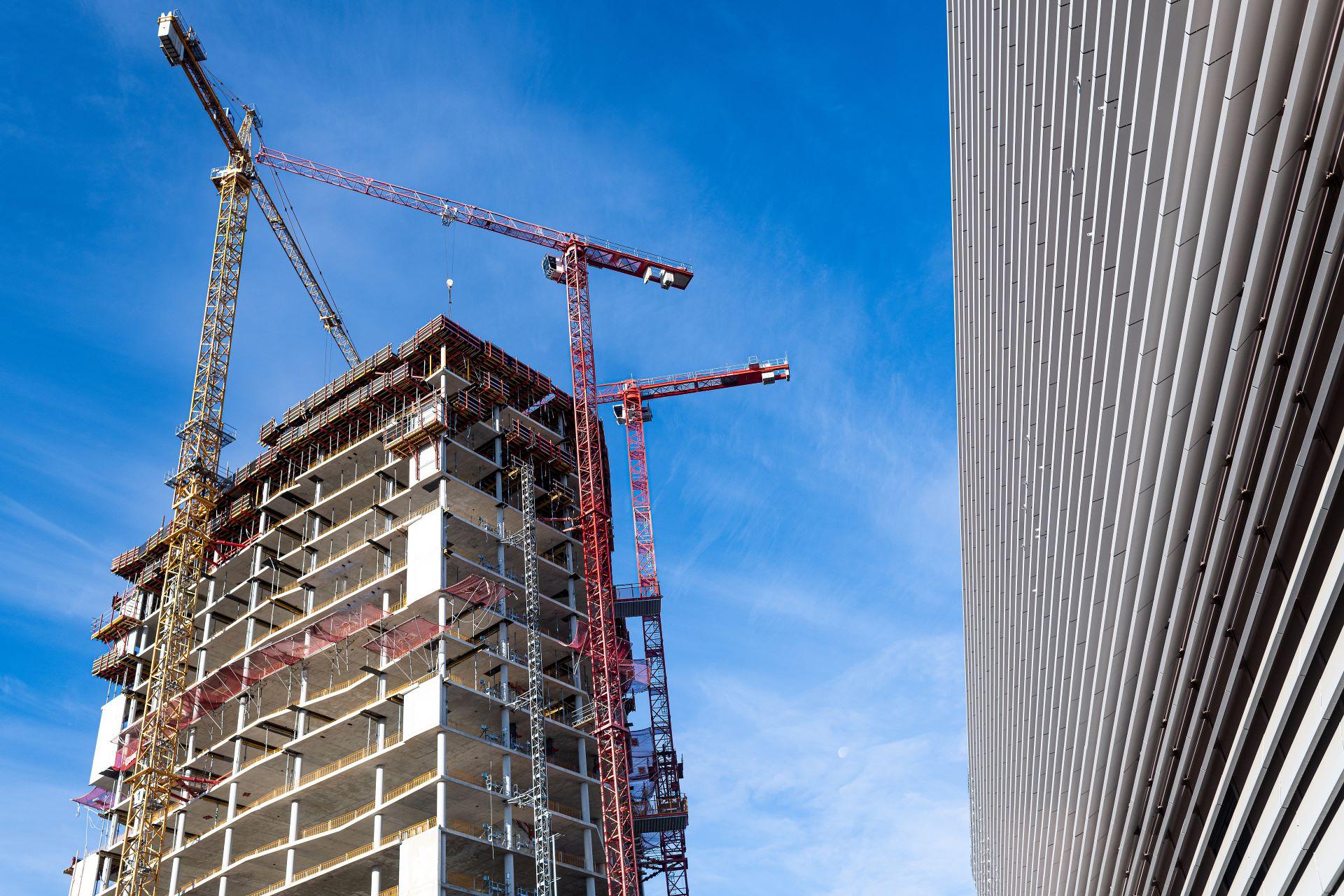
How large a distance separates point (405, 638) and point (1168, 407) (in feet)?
212

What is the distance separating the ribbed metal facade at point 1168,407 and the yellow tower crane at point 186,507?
231 feet

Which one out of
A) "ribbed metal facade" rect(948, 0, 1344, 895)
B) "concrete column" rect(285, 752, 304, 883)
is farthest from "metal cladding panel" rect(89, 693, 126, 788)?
"ribbed metal facade" rect(948, 0, 1344, 895)

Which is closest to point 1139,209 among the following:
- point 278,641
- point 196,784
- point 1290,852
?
point 1290,852

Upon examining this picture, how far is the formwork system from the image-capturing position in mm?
75812

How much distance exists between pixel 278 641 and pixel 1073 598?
69.5 m

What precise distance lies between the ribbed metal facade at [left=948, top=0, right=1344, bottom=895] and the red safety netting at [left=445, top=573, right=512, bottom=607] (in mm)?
46700

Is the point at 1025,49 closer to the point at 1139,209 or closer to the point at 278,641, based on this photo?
the point at 1139,209

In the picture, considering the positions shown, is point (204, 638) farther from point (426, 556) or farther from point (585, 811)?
point (585, 811)

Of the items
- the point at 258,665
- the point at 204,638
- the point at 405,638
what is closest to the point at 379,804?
the point at 405,638

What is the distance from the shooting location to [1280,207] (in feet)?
60.5

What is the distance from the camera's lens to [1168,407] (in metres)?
24.0

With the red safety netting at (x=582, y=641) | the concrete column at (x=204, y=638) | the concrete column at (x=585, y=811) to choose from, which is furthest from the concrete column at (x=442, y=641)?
the concrete column at (x=204, y=638)

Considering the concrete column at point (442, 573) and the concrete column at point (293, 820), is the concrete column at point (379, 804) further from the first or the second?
the concrete column at point (442, 573)

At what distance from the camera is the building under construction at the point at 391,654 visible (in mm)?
76438
